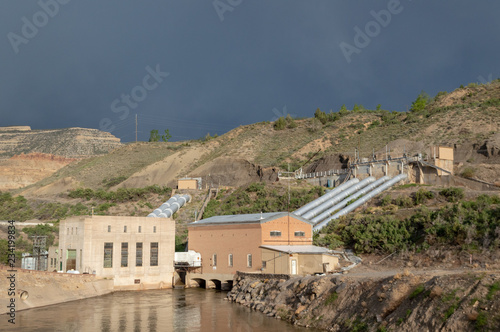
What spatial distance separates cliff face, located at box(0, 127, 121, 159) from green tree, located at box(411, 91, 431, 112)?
96.6 meters

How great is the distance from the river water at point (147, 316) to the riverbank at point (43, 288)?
90 centimetres

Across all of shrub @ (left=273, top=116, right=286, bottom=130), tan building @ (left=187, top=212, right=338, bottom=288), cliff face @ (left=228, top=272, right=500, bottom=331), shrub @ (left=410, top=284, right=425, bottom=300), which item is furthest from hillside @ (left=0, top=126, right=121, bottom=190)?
shrub @ (left=410, top=284, right=425, bottom=300)

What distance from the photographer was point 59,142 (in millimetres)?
165375

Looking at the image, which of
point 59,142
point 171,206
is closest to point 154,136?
point 59,142

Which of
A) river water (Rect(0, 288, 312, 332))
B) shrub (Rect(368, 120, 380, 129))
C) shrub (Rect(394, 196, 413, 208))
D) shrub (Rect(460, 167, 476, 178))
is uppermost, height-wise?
shrub (Rect(368, 120, 380, 129))

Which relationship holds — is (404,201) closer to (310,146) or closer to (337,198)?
(337,198)

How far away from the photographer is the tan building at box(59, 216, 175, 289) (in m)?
45.0

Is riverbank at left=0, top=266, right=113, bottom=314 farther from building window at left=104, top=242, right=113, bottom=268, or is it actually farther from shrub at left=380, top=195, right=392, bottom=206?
shrub at left=380, top=195, right=392, bottom=206

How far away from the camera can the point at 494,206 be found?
45.2 m

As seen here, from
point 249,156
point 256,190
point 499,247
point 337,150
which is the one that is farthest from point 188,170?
point 499,247

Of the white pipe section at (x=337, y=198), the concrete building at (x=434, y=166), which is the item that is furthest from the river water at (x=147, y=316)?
the concrete building at (x=434, y=166)

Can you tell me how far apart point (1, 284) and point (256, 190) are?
4239cm

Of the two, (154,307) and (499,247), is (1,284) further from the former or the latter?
(499,247)

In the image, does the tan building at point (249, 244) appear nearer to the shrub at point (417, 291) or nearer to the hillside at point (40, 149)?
the shrub at point (417, 291)
